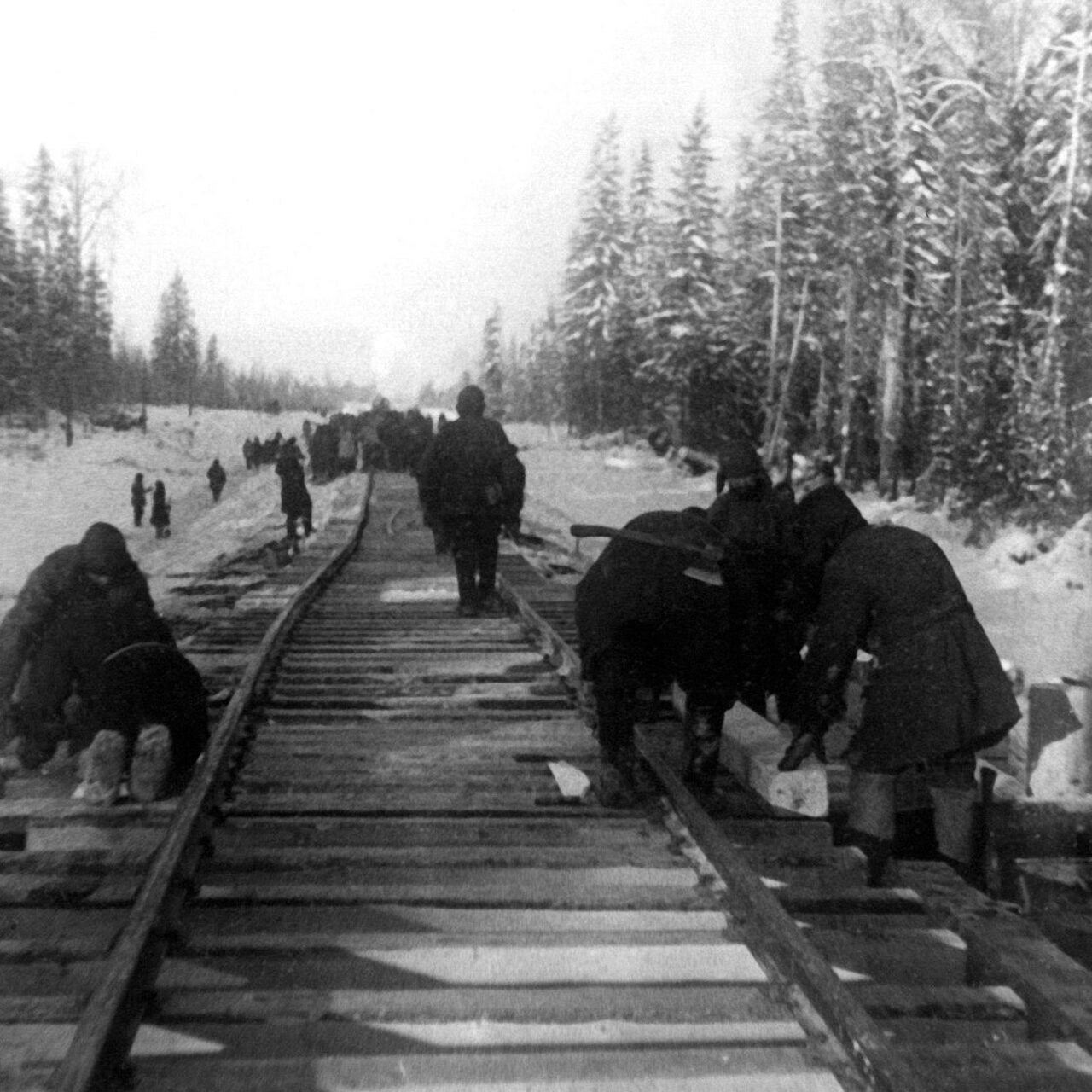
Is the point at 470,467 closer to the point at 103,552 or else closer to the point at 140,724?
the point at 103,552

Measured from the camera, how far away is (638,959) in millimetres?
3527

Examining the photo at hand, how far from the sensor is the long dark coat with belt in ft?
14.9

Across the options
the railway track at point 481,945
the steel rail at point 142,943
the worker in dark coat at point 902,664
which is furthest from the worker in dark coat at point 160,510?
the worker in dark coat at point 902,664

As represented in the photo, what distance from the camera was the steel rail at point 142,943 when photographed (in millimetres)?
2660

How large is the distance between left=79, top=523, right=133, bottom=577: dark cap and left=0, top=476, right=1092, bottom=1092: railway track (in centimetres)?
93

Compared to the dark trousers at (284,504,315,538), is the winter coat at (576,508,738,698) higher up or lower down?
higher up

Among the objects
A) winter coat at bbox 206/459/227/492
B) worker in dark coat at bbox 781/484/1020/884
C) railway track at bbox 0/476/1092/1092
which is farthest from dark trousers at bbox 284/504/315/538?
winter coat at bbox 206/459/227/492

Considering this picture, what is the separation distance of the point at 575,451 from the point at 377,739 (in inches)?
1857

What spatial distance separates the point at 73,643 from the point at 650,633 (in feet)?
8.44

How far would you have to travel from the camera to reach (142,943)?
3260 millimetres

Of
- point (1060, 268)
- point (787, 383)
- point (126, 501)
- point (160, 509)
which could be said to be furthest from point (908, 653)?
point (787, 383)

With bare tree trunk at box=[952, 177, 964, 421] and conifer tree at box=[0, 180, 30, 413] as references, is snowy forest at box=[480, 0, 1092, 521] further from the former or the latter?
conifer tree at box=[0, 180, 30, 413]

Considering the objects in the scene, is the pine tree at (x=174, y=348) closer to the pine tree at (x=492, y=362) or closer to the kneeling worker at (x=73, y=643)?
the pine tree at (x=492, y=362)

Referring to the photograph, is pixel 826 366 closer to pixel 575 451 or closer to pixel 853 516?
pixel 575 451
